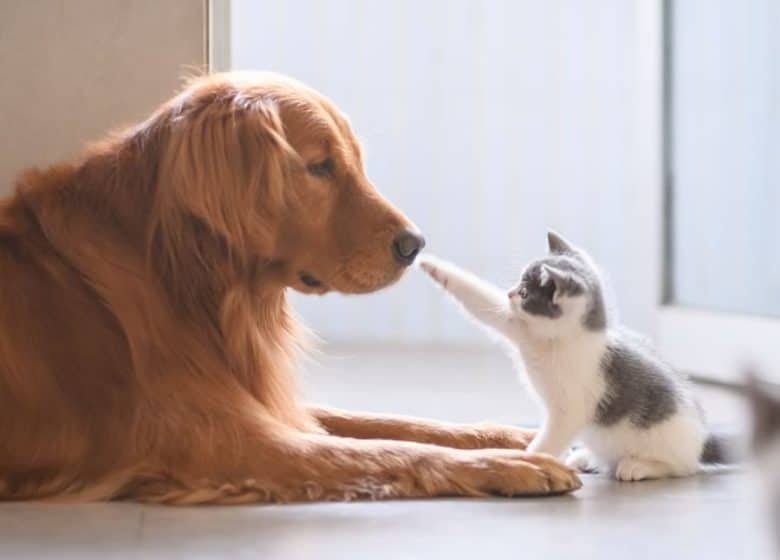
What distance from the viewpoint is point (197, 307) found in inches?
83.8

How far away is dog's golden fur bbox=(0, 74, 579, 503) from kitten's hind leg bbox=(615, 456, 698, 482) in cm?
18

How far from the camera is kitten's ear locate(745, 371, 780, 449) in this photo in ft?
2.99

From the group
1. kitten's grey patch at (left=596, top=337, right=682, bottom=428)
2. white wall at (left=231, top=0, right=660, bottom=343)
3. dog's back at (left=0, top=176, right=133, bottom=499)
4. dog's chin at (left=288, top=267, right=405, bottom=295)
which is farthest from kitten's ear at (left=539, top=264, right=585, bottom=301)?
white wall at (left=231, top=0, right=660, bottom=343)

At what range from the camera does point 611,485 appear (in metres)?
2.15

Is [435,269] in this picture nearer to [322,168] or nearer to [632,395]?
[322,168]

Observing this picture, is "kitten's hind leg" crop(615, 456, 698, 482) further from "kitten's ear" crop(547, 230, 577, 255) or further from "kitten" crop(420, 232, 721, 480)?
"kitten's ear" crop(547, 230, 577, 255)

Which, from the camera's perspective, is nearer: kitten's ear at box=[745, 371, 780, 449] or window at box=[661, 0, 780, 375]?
kitten's ear at box=[745, 371, 780, 449]

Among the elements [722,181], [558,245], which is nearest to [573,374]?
[558,245]

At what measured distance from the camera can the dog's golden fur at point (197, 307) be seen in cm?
200

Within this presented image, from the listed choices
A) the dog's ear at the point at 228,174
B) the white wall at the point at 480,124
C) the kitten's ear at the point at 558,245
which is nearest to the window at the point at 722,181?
the white wall at the point at 480,124

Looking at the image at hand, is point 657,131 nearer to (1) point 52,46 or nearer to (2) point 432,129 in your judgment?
(2) point 432,129

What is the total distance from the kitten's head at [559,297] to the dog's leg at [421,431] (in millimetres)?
240

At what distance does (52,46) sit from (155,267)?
75 cm

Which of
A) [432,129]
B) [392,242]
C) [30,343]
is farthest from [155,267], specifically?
[432,129]
